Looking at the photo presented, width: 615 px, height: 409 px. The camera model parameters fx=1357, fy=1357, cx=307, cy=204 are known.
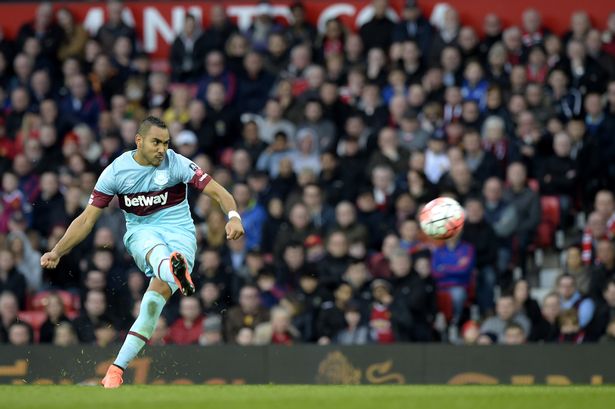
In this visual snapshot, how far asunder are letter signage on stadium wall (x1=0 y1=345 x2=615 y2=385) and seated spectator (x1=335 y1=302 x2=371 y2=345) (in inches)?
24.9

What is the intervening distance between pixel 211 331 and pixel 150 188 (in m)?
4.14

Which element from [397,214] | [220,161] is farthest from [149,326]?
[220,161]

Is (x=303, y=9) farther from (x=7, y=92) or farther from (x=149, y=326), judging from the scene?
(x=149, y=326)

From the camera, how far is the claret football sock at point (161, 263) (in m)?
10.4

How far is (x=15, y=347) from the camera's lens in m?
14.2

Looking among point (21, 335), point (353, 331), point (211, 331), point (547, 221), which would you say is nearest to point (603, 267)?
point (547, 221)

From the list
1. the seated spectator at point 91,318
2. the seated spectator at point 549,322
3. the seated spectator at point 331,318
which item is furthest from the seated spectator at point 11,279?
the seated spectator at point 549,322

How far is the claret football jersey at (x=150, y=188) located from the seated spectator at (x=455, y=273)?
473cm

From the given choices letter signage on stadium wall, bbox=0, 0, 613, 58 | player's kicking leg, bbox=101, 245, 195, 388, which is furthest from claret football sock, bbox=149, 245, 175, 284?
letter signage on stadium wall, bbox=0, 0, 613, 58

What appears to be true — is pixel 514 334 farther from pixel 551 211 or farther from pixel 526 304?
pixel 551 211

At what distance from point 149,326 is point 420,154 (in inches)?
239

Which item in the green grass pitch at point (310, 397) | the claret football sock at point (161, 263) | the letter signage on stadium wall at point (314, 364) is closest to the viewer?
the green grass pitch at point (310, 397)

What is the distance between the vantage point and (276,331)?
14734 mm

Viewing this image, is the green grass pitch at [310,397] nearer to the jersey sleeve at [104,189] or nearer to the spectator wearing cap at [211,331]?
the jersey sleeve at [104,189]
